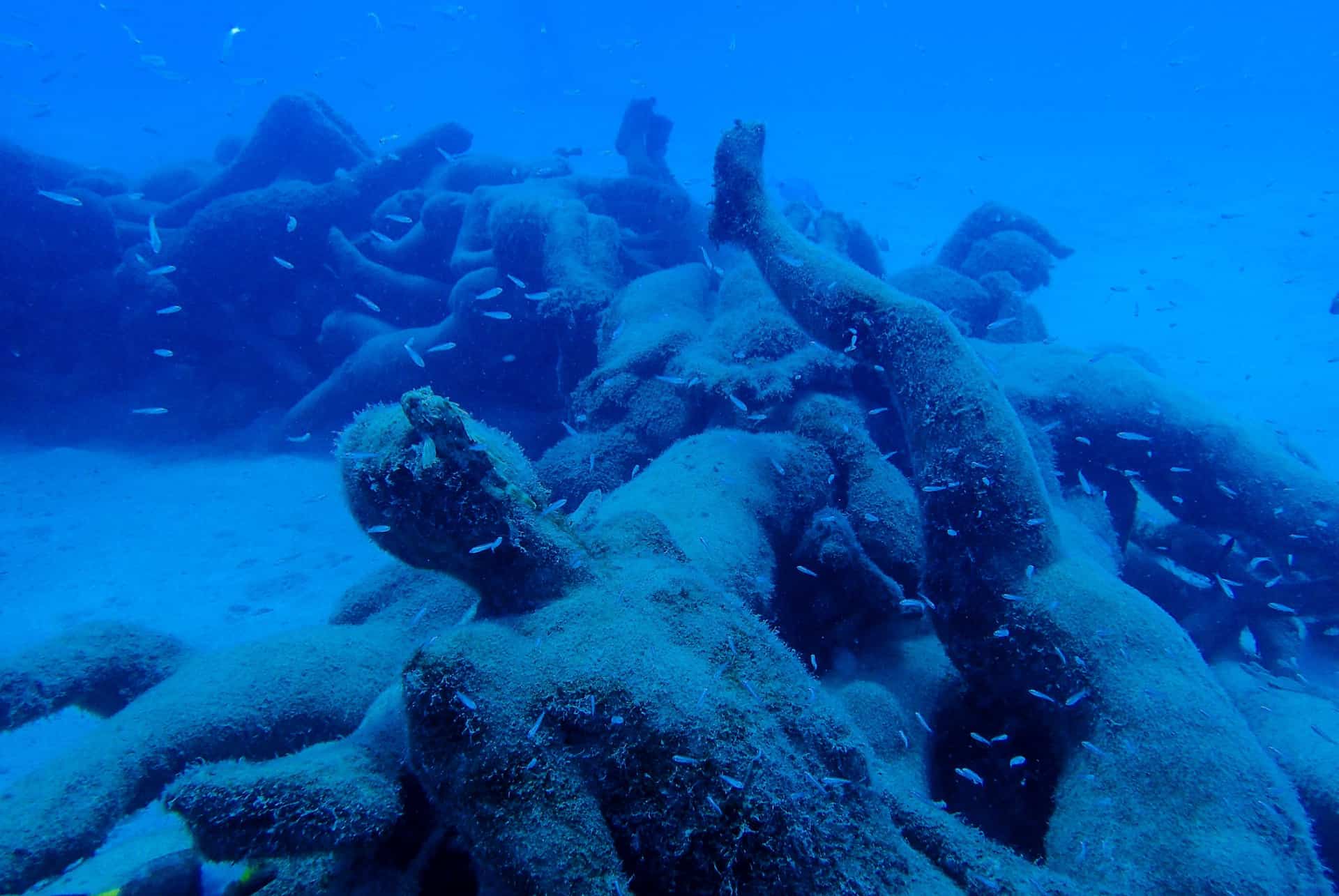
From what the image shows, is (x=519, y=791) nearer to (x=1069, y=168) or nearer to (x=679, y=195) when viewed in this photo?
(x=679, y=195)

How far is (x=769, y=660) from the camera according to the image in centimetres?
295

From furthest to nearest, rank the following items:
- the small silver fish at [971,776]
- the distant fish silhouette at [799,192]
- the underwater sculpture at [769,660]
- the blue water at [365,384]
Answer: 1. the distant fish silhouette at [799,192]
2. the blue water at [365,384]
3. the small silver fish at [971,776]
4. the underwater sculpture at [769,660]

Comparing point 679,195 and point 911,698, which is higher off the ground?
point 679,195

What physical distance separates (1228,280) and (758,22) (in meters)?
83.0

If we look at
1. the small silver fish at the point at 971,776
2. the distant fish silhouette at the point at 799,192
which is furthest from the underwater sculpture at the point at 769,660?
the distant fish silhouette at the point at 799,192

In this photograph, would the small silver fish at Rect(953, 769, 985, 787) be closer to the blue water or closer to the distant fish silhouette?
the blue water

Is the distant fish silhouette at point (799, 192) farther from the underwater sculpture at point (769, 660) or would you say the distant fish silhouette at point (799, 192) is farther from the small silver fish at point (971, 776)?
the small silver fish at point (971, 776)

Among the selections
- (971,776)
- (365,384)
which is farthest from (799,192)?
(971,776)

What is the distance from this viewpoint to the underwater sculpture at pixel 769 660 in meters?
2.48

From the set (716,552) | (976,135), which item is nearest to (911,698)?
(716,552)

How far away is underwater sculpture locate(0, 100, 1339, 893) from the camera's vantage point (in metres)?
2.48

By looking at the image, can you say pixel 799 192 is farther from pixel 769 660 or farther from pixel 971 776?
pixel 769 660

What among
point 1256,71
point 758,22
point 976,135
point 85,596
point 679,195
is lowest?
point 85,596

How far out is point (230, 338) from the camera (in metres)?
11.8
